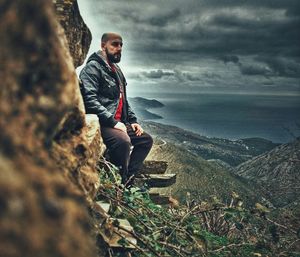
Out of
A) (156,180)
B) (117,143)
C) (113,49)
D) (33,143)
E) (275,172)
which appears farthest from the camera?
(275,172)

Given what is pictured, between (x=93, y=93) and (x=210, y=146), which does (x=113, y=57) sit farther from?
(x=210, y=146)

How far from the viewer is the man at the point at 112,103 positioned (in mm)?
4504

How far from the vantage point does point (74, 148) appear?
2039mm

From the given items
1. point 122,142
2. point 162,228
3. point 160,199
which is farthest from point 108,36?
point 160,199

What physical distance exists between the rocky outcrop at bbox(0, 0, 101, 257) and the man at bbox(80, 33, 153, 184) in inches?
132

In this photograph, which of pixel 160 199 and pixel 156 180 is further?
pixel 160 199

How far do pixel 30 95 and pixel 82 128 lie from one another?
1326 mm

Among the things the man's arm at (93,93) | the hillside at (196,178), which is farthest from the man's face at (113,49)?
the hillside at (196,178)

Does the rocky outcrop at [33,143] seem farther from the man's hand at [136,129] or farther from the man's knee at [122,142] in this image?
the man's hand at [136,129]

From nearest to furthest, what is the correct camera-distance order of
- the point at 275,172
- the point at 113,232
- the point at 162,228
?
the point at 113,232
the point at 162,228
the point at 275,172

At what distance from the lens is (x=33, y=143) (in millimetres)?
921

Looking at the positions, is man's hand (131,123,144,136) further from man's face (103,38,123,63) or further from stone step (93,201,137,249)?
stone step (93,201,137,249)

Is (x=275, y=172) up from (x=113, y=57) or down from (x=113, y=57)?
→ down

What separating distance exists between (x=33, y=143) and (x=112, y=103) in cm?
398
